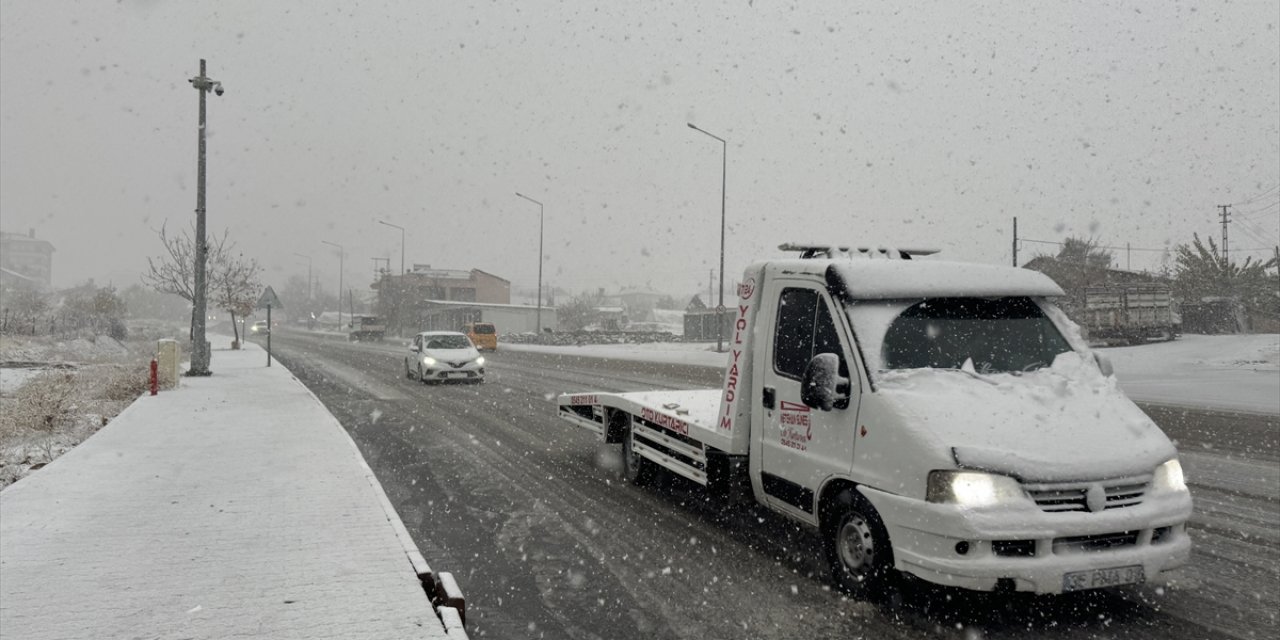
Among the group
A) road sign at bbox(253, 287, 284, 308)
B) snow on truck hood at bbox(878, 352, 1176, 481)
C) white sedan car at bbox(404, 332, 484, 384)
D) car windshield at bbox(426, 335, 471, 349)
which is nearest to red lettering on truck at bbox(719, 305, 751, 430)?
snow on truck hood at bbox(878, 352, 1176, 481)

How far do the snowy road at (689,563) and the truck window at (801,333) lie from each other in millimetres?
1386

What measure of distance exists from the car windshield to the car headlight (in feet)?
65.2

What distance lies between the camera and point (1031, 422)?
14.5ft

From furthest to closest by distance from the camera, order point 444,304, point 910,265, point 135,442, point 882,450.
Result: point 444,304 < point 135,442 < point 910,265 < point 882,450

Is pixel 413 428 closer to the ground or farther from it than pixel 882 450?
closer to the ground

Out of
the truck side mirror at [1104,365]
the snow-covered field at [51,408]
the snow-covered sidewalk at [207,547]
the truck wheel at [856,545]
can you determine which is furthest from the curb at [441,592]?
the snow-covered field at [51,408]

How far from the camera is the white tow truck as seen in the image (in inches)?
164

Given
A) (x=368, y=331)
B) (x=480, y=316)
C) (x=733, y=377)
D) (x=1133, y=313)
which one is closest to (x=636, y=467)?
(x=733, y=377)

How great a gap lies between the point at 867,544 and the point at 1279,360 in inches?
1089

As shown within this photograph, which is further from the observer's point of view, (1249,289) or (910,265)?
(1249,289)

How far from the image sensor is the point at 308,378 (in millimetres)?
24016

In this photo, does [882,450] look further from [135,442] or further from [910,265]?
[135,442]

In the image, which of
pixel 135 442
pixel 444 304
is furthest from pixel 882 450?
pixel 444 304

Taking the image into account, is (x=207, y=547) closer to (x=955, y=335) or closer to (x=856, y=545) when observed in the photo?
(x=856, y=545)
